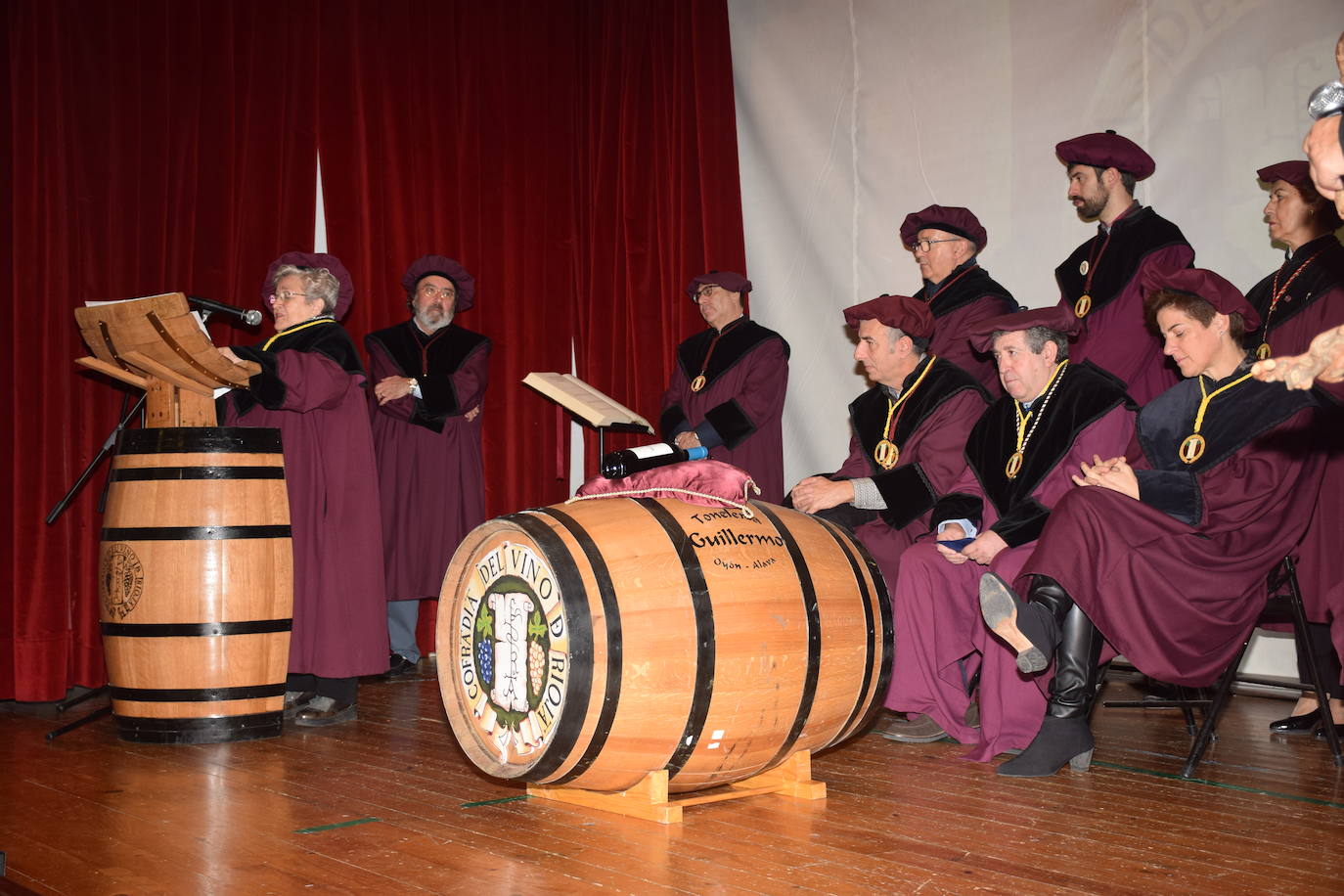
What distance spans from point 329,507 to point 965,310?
8.27 ft

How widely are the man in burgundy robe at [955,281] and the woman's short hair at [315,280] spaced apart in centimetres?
228

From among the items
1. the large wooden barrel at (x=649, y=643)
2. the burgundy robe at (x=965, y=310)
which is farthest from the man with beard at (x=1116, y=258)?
the large wooden barrel at (x=649, y=643)

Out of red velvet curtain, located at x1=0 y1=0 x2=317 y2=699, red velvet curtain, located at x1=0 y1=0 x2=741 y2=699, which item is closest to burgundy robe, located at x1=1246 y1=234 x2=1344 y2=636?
red velvet curtain, located at x1=0 y1=0 x2=741 y2=699

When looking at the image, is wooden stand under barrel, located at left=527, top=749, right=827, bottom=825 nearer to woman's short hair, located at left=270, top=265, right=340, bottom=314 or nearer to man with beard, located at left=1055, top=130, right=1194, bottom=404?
man with beard, located at left=1055, top=130, right=1194, bottom=404

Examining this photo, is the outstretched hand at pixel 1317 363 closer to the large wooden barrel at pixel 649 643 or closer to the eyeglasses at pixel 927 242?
the large wooden barrel at pixel 649 643

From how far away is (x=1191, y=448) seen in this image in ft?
11.5

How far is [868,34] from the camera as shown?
5711 mm

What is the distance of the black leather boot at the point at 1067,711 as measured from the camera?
3.37 meters

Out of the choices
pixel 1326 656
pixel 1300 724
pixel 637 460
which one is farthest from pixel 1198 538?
pixel 637 460

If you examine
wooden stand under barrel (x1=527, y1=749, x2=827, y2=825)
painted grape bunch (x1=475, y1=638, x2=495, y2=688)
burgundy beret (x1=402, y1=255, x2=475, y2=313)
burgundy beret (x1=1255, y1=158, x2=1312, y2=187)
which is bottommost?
wooden stand under barrel (x1=527, y1=749, x2=827, y2=825)

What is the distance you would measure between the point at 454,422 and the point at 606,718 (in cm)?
336

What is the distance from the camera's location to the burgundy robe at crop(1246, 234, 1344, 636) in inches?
153

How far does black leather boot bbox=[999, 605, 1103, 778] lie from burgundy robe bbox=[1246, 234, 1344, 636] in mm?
936

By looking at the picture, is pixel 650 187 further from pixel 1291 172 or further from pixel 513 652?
pixel 513 652
